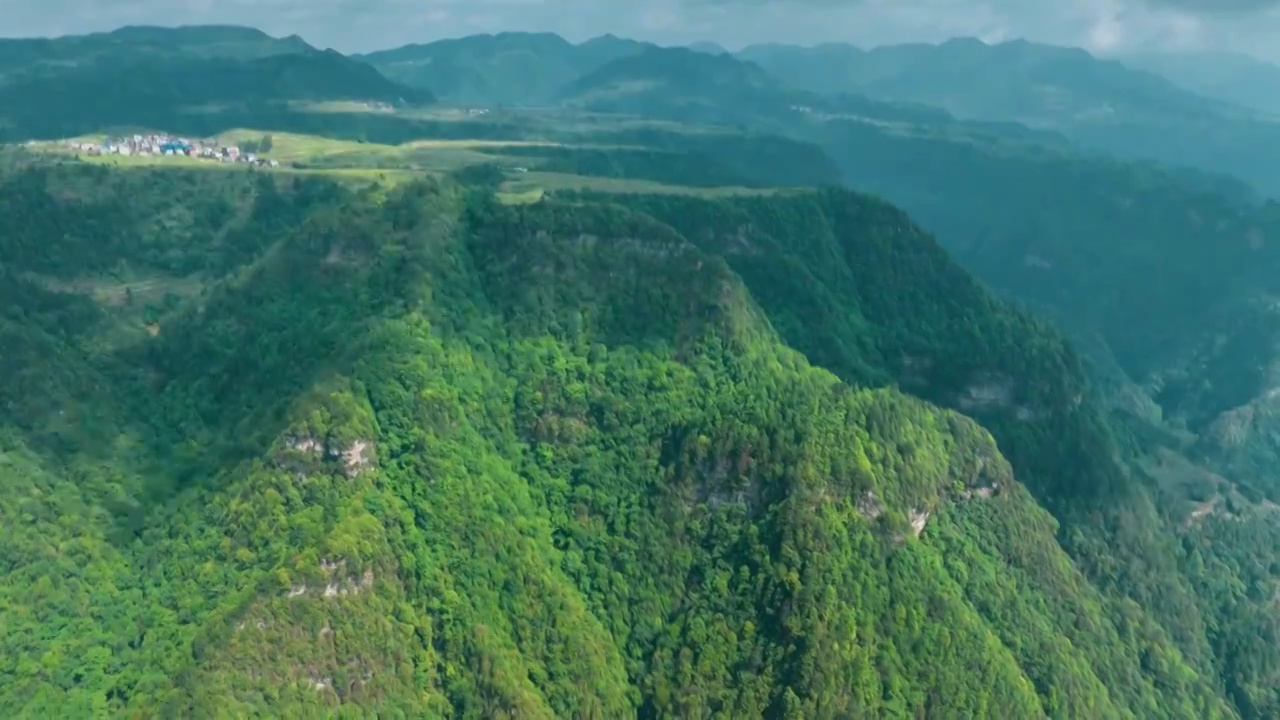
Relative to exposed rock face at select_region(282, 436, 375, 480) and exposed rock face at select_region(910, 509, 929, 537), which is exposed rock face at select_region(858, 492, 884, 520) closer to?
exposed rock face at select_region(910, 509, 929, 537)

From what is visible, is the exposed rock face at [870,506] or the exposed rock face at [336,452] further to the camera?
the exposed rock face at [870,506]

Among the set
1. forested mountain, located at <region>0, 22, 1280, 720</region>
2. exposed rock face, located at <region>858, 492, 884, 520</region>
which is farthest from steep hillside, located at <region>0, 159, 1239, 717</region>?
forested mountain, located at <region>0, 22, 1280, 720</region>

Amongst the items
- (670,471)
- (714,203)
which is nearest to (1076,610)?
(670,471)

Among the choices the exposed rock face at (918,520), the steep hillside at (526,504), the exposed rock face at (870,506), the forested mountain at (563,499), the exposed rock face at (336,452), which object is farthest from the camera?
the exposed rock face at (918,520)

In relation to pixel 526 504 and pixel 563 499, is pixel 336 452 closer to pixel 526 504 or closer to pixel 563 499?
pixel 526 504

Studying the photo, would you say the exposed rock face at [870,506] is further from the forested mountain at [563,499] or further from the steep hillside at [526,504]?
the forested mountain at [563,499]

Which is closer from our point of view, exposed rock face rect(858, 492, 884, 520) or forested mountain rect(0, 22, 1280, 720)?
forested mountain rect(0, 22, 1280, 720)

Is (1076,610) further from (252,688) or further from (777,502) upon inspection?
A: (252,688)

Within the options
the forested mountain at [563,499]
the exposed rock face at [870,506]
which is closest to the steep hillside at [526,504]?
the exposed rock face at [870,506]
